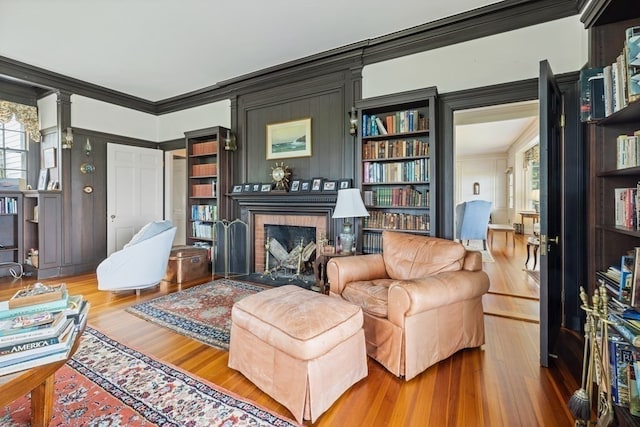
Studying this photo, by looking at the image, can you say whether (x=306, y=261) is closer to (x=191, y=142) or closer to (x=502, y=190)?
(x=191, y=142)

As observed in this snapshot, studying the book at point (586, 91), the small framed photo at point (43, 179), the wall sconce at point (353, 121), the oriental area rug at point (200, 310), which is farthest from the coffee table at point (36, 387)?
the small framed photo at point (43, 179)

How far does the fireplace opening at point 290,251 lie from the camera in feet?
12.9

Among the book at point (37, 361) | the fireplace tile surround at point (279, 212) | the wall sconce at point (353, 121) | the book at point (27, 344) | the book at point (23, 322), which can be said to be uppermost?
the wall sconce at point (353, 121)

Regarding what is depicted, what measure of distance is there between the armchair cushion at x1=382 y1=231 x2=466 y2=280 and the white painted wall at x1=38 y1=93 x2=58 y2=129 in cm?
493

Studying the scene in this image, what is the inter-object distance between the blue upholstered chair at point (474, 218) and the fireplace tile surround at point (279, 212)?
3462mm

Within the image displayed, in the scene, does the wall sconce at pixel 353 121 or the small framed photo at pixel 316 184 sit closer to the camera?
the wall sconce at pixel 353 121

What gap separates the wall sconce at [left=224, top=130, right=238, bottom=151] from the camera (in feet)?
14.2

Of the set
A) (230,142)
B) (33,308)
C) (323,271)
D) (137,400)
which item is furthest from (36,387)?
(230,142)

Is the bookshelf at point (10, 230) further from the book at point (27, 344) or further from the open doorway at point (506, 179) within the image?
the open doorway at point (506, 179)

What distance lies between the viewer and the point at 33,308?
1.34 metres

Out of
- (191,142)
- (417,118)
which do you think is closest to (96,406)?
(417,118)

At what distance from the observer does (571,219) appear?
97.3 inches

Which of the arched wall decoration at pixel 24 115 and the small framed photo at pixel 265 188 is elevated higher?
the arched wall decoration at pixel 24 115

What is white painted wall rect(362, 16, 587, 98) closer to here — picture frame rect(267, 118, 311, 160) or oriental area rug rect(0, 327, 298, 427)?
picture frame rect(267, 118, 311, 160)
